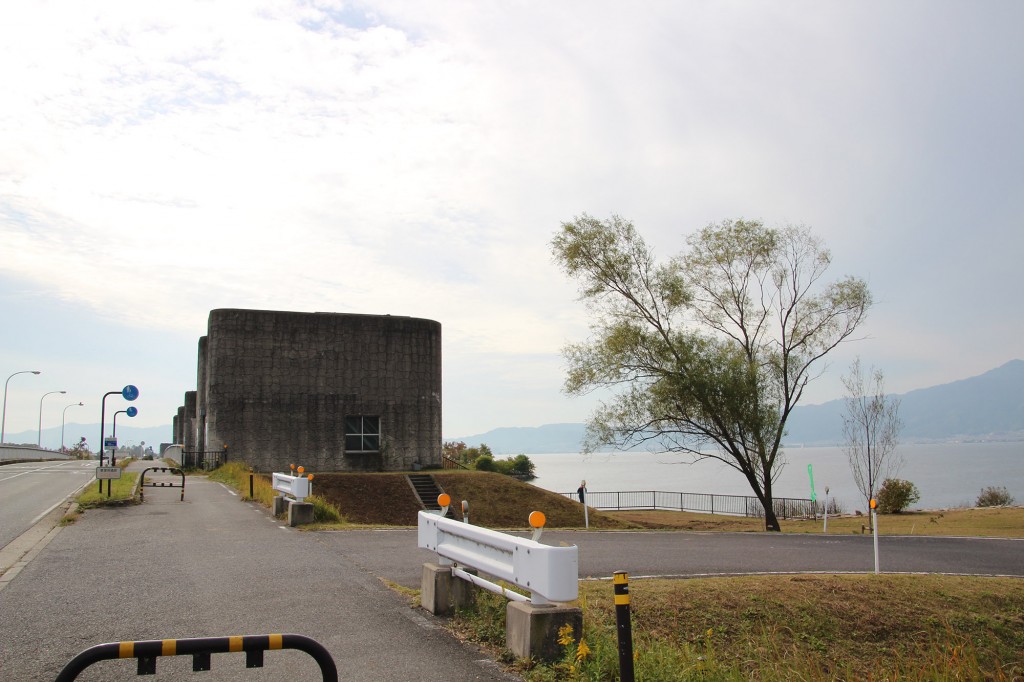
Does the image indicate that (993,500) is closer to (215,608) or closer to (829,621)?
(829,621)

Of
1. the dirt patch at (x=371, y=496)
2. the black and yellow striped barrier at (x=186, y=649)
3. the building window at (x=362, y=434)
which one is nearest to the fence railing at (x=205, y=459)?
the building window at (x=362, y=434)

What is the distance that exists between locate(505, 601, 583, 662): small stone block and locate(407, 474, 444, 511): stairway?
24860 mm

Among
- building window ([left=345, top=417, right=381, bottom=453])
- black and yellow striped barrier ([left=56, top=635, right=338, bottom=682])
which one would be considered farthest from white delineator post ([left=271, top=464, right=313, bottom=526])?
building window ([left=345, top=417, right=381, bottom=453])

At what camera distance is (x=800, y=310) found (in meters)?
31.6

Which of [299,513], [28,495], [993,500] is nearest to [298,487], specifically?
[299,513]

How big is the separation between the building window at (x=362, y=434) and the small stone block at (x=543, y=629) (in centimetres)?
3426

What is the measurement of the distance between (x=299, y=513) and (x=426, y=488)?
57.4ft

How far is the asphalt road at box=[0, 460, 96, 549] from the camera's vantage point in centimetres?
1597

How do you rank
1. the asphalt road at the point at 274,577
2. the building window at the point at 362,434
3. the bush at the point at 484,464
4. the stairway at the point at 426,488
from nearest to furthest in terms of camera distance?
the asphalt road at the point at 274,577, the stairway at the point at 426,488, the building window at the point at 362,434, the bush at the point at 484,464

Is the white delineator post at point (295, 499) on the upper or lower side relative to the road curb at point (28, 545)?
upper

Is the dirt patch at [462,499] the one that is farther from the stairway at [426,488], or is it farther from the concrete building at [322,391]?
the concrete building at [322,391]

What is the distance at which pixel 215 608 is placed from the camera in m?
8.44

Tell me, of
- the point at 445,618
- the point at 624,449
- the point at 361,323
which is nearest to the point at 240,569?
the point at 445,618

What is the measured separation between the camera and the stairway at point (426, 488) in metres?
32.1
